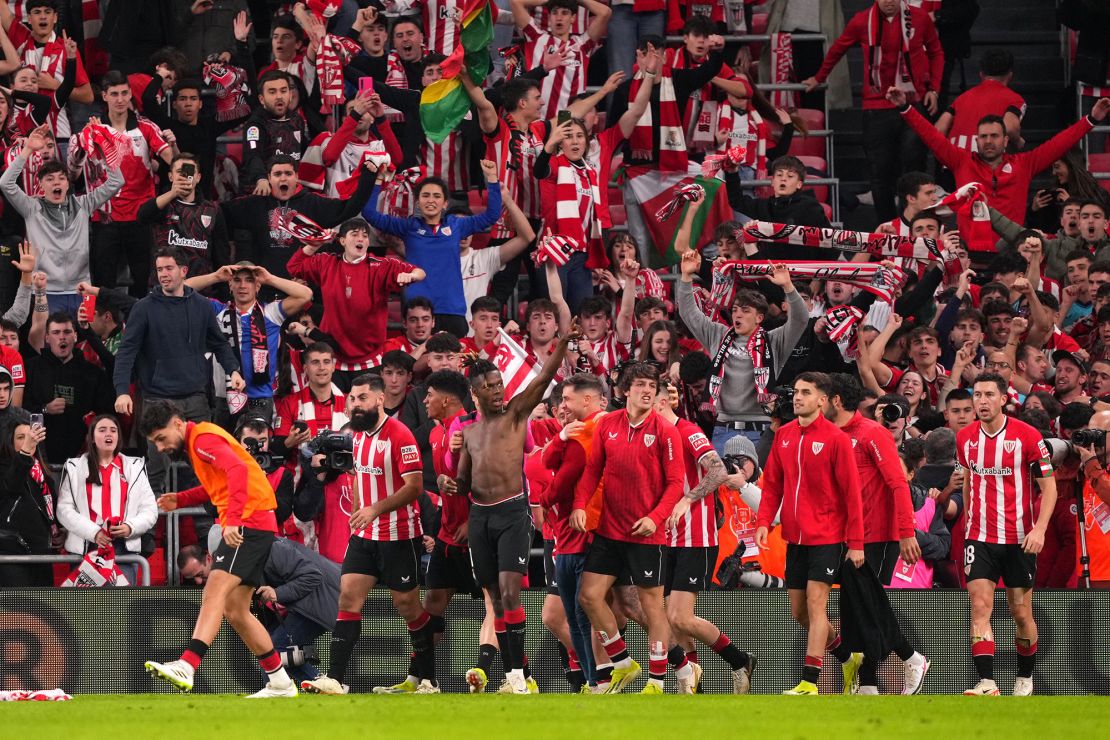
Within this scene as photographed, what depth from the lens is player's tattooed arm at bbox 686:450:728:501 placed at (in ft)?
39.4

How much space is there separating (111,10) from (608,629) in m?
10.2

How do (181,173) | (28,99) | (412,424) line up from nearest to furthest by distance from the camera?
(412,424) < (181,173) < (28,99)

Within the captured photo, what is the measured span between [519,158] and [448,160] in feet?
3.20

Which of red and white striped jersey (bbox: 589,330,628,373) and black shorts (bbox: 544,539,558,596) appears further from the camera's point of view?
red and white striped jersey (bbox: 589,330,628,373)

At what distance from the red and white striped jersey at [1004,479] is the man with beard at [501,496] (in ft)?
9.75

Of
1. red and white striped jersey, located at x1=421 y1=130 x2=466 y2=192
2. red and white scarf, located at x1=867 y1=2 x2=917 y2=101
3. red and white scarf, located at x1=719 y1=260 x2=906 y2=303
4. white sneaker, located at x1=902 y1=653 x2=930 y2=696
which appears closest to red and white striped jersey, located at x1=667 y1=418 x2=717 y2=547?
white sneaker, located at x1=902 y1=653 x2=930 y2=696

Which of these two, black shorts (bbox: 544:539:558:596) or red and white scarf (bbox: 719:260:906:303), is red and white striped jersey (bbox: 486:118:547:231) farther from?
black shorts (bbox: 544:539:558:596)

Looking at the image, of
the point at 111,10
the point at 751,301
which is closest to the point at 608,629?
the point at 751,301

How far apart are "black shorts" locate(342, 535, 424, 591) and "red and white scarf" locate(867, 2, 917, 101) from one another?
8.71 meters

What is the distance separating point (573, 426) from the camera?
39.8 feet

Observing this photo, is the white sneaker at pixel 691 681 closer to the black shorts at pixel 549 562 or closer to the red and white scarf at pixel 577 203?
the black shorts at pixel 549 562

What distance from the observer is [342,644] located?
1230 cm

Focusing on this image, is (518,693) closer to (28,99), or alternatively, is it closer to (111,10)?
(28,99)

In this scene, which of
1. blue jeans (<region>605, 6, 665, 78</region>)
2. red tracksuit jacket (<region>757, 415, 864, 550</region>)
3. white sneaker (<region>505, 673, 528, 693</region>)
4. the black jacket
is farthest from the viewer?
blue jeans (<region>605, 6, 665, 78</region>)
